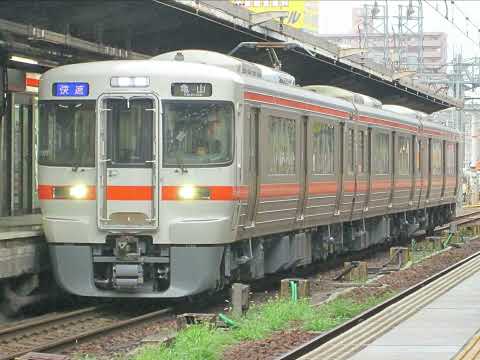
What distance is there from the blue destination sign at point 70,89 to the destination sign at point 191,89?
3.66 ft

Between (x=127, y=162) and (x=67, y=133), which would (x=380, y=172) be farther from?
(x=67, y=133)

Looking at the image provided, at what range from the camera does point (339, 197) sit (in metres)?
18.8

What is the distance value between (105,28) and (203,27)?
2382 mm

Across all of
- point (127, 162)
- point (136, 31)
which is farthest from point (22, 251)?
point (136, 31)

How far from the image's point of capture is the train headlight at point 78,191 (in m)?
13.2

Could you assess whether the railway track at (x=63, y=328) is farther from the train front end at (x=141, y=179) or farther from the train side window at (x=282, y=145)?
the train side window at (x=282, y=145)

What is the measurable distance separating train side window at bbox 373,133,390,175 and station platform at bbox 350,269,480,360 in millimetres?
8415

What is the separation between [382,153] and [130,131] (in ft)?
32.6

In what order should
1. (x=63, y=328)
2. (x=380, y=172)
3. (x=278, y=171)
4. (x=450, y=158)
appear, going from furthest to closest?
1. (x=450, y=158)
2. (x=380, y=172)
3. (x=278, y=171)
4. (x=63, y=328)

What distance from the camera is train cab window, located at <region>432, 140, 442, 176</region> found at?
2814cm

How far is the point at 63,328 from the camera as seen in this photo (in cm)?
1229

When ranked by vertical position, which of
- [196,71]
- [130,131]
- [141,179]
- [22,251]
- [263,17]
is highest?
[263,17]

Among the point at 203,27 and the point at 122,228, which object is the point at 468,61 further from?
the point at 122,228

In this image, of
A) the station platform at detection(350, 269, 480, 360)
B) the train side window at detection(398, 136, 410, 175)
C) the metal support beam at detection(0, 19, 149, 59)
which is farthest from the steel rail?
the train side window at detection(398, 136, 410, 175)
